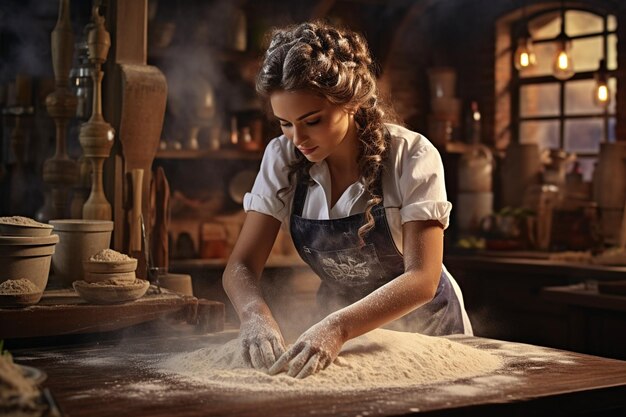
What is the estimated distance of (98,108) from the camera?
10.6 feet

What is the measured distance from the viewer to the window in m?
6.85

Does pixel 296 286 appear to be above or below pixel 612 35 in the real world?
below

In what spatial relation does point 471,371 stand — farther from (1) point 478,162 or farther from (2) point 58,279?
(1) point 478,162

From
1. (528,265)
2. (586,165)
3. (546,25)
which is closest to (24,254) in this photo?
(528,265)

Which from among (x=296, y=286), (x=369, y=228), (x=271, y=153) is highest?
(x=271, y=153)

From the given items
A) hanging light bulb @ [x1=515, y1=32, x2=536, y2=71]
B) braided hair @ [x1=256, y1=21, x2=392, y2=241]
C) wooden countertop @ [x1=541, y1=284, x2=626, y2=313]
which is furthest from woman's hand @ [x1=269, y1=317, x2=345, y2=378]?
hanging light bulb @ [x1=515, y1=32, x2=536, y2=71]

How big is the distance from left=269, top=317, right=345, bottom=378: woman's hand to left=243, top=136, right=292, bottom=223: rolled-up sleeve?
2.28ft

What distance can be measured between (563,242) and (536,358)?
4.33 m

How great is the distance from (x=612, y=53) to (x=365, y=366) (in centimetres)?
536

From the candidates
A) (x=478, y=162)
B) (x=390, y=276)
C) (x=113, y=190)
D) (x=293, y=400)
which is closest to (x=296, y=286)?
(x=478, y=162)

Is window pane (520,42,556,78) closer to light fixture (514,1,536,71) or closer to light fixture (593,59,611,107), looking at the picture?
light fixture (514,1,536,71)

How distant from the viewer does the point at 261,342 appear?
2209mm

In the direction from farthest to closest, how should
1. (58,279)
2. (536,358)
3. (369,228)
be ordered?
(58,279) → (369,228) → (536,358)

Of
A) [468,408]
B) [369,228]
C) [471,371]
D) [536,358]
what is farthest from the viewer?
[369,228]
